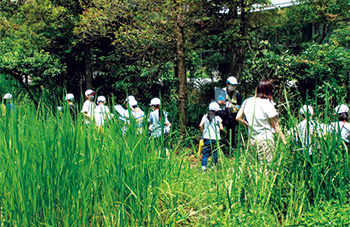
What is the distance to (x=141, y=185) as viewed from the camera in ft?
9.14

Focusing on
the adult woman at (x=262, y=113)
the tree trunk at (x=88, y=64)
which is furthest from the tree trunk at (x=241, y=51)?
the tree trunk at (x=88, y=64)

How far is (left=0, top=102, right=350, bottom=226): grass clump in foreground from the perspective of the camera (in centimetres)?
263

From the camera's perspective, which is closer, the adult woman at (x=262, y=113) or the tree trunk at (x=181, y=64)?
the adult woman at (x=262, y=113)

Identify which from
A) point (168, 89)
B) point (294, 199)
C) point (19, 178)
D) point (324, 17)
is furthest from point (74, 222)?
point (324, 17)

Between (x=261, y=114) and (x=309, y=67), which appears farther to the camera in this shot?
(x=309, y=67)

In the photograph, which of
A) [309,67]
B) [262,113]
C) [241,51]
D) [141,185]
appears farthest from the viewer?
[241,51]

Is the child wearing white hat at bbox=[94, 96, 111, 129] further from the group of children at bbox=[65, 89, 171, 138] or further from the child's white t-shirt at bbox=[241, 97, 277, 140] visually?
the child's white t-shirt at bbox=[241, 97, 277, 140]

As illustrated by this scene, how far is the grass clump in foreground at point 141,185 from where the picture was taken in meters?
2.63

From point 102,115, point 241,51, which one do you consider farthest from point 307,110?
point 241,51

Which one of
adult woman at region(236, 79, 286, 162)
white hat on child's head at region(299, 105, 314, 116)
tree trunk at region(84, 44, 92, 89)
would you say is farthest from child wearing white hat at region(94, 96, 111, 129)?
tree trunk at region(84, 44, 92, 89)

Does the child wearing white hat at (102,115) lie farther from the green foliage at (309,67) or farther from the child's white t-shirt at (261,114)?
the green foliage at (309,67)

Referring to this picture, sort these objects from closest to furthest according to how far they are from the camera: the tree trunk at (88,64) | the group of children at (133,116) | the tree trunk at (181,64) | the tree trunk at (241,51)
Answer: the group of children at (133,116) < the tree trunk at (181,64) < the tree trunk at (241,51) < the tree trunk at (88,64)

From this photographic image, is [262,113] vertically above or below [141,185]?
above

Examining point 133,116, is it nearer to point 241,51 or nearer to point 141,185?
point 141,185
